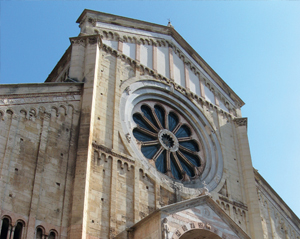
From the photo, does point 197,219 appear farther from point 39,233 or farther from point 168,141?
point 168,141

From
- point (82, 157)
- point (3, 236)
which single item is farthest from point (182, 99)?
point (3, 236)

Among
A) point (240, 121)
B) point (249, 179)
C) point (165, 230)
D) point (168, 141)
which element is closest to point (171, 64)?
point (168, 141)

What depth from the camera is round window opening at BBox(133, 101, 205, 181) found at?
67.4ft

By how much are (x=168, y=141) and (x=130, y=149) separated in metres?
3.08

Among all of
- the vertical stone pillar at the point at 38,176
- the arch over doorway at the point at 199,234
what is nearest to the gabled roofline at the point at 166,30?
the vertical stone pillar at the point at 38,176

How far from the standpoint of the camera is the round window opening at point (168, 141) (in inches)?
809

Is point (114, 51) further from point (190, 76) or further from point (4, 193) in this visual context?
point (4, 193)

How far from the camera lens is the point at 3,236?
46.0ft

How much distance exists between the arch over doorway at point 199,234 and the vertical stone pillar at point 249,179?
5020 millimetres

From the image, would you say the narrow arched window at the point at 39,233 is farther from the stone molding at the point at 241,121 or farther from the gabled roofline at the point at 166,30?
the stone molding at the point at 241,121

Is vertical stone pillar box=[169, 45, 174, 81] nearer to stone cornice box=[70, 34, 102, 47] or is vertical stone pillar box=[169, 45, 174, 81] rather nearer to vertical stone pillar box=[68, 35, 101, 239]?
vertical stone pillar box=[68, 35, 101, 239]

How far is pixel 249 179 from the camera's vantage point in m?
22.9

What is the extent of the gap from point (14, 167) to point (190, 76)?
12197mm

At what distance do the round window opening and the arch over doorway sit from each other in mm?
4115
